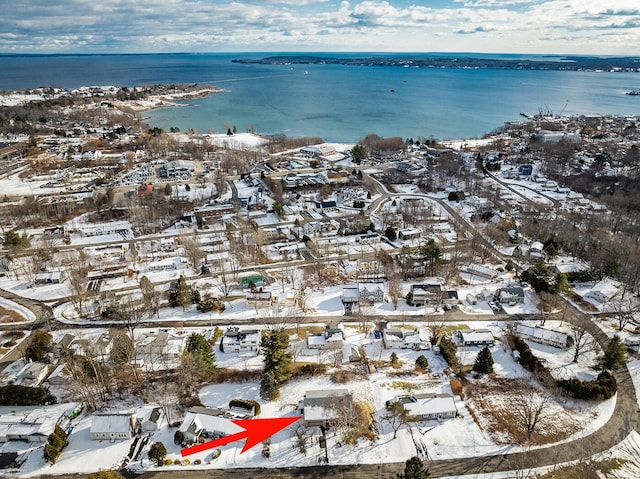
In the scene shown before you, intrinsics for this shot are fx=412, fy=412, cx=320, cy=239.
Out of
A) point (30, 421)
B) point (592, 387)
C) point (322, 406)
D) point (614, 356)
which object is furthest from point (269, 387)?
point (614, 356)

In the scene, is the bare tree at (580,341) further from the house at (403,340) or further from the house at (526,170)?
the house at (526,170)

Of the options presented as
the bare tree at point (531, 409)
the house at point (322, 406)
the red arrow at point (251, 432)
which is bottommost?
the red arrow at point (251, 432)

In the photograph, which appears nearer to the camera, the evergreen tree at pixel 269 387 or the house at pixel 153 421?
the house at pixel 153 421

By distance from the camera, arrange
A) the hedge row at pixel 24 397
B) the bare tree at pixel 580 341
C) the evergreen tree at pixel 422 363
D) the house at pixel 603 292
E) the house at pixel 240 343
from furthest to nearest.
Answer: the house at pixel 603 292
the house at pixel 240 343
the bare tree at pixel 580 341
the evergreen tree at pixel 422 363
the hedge row at pixel 24 397

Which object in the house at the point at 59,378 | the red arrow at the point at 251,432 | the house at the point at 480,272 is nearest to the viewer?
the red arrow at the point at 251,432

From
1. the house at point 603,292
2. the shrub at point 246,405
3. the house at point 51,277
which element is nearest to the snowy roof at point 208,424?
the shrub at point 246,405

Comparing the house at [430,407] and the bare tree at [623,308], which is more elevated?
the bare tree at [623,308]

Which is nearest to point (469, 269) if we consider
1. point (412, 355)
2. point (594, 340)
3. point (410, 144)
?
point (594, 340)

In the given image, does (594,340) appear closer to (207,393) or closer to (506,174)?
(207,393)

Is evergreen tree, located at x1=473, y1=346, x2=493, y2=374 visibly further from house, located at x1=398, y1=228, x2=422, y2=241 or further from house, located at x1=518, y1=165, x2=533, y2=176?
house, located at x1=518, y1=165, x2=533, y2=176
